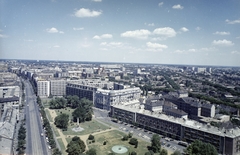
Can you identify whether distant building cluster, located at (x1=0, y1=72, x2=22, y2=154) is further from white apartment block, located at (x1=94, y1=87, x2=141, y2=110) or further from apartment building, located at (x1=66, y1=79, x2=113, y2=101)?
white apartment block, located at (x1=94, y1=87, x2=141, y2=110)

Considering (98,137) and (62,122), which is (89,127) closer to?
(62,122)

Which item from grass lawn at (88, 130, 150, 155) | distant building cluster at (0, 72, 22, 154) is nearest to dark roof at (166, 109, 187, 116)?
grass lawn at (88, 130, 150, 155)

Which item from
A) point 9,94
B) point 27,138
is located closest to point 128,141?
point 27,138

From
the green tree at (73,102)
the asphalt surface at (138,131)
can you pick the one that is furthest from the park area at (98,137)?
the green tree at (73,102)

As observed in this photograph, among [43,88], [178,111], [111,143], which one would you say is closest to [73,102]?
[43,88]

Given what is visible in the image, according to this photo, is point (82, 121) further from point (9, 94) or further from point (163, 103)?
point (9, 94)

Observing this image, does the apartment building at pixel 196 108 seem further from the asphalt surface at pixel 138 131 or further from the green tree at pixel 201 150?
the green tree at pixel 201 150
